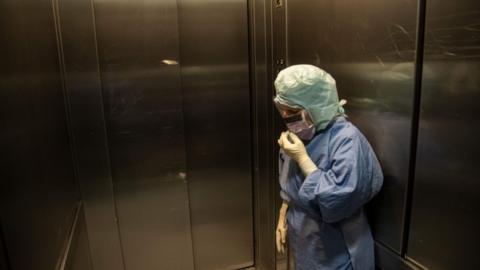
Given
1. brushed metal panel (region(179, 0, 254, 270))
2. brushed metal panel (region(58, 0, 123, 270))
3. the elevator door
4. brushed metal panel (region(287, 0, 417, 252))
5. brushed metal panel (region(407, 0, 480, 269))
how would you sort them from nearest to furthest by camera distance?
brushed metal panel (region(407, 0, 480, 269))
brushed metal panel (region(287, 0, 417, 252))
brushed metal panel (region(58, 0, 123, 270))
the elevator door
brushed metal panel (region(179, 0, 254, 270))

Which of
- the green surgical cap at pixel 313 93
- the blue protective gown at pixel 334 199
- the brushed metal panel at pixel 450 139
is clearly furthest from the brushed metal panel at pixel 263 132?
the brushed metal panel at pixel 450 139

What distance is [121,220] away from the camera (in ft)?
6.93

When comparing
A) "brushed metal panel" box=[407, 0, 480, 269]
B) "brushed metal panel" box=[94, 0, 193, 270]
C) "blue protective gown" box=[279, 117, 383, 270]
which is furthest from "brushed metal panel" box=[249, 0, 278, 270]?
"brushed metal panel" box=[407, 0, 480, 269]

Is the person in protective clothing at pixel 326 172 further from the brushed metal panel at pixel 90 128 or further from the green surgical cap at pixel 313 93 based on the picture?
the brushed metal panel at pixel 90 128

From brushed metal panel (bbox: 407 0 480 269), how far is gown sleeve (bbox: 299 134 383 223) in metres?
0.16

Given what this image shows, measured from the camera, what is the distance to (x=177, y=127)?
2084 mm

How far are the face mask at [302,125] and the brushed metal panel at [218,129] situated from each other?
89 cm

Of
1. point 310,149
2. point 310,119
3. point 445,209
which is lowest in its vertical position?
point 445,209

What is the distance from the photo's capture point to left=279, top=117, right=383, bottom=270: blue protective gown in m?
1.17

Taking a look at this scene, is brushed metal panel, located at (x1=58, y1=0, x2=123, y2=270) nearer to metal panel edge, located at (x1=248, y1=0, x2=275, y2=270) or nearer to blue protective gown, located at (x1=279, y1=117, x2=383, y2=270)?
metal panel edge, located at (x1=248, y1=0, x2=275, y2=270)

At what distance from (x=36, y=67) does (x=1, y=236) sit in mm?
596

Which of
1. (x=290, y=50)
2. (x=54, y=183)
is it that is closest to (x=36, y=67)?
(x=54, y=183)

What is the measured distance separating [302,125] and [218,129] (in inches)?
37.6

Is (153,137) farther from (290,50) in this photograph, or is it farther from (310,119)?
(310,119)
